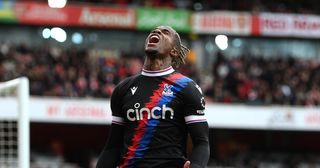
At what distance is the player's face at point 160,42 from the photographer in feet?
14.4

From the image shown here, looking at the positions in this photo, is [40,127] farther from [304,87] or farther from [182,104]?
[182,104]

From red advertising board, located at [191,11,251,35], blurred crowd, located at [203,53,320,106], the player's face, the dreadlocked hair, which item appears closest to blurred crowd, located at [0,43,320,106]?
blurred crowd, located at [203,53,320,106]

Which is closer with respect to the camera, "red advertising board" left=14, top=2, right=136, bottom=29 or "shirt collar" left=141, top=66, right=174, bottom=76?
"shirt collar" left=141, top=66, right=174, bottom=76

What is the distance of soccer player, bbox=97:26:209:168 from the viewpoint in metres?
4.37

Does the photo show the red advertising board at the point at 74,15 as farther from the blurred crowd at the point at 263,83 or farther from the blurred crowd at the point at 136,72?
the blurred crowd at the point at 263,83

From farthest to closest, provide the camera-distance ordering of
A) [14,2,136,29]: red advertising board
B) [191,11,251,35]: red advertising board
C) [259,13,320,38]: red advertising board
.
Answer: [259,13,320,38]: red advertising board < [191,11,251,35]: red advertising board < [14,2,136,29]: red advertising board

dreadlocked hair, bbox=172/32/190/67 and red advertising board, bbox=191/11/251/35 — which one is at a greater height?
dreadlocked hair, bbox=172/32/190/67

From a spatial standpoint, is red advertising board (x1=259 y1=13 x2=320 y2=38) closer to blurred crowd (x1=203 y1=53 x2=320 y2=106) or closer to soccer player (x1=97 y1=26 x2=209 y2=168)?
blurred crowd (x1=203 y1=53 x2=320 y2=106)

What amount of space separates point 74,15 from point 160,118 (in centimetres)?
1943

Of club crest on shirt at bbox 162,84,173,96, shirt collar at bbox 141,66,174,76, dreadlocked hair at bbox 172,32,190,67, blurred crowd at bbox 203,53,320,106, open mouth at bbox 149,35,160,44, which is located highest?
open mouth at bbox 149,35,160,44

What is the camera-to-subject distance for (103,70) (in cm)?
2047

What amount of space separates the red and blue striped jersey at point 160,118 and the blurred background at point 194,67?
13.3 metres

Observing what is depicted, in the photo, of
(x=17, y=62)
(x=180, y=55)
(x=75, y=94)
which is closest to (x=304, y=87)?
(x=75, y=94)

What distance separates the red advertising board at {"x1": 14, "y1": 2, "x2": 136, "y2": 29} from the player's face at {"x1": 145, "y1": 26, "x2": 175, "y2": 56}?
1863cm
